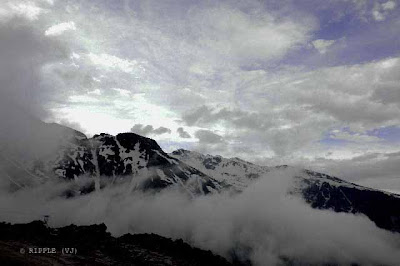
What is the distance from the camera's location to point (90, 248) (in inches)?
3145

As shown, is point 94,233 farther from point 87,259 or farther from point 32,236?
point 87,259

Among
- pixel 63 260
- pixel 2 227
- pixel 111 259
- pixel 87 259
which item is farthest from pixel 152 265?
pixel 2 227

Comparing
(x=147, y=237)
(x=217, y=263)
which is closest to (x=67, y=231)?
(x=147, y=237)

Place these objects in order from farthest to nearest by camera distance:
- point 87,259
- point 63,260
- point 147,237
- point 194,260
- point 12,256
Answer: point 147,237
point 194,260
point 87,259
point 63,260
point 12,256

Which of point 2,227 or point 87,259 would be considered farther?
point 2,227

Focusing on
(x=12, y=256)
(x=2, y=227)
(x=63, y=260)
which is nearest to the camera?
(x=12, y=256)

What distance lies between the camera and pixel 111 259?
245 ft

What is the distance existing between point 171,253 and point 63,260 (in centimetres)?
3234

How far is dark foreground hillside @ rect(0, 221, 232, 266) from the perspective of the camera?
2509 inches

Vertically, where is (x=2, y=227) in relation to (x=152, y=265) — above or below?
above

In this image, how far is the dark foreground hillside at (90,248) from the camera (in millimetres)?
63719

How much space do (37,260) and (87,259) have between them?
479 inches

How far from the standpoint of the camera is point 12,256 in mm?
57438

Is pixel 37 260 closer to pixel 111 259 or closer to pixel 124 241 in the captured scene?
pixel 111 259
